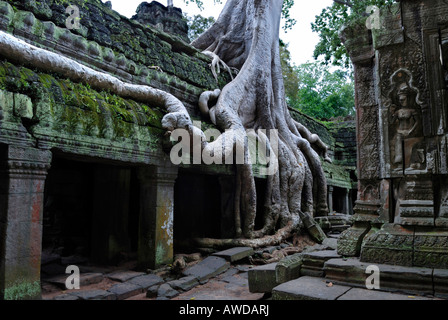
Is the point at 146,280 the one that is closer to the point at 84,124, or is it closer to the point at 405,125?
the point at 84,124

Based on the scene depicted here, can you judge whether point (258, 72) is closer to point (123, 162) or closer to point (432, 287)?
point (123, 162)

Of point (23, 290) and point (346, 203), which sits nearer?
point (23, 290)

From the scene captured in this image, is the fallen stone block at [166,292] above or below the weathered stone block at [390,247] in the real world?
below

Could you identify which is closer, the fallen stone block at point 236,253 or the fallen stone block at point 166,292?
the fallen stone block at point 166,292

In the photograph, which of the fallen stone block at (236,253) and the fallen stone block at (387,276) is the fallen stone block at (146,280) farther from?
the fallen stone block at (387,276)

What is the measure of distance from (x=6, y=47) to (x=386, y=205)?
4143 millimetres

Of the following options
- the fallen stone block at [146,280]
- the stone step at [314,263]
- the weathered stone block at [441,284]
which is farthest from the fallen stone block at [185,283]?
the weathered stone block at [441,284]

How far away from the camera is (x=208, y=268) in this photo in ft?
15.6

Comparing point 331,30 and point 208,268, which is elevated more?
point 331,30

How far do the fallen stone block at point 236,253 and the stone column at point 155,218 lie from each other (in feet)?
2.95

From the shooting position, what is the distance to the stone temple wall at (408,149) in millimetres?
3209

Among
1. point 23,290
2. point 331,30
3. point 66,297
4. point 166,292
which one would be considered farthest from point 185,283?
point 331,30

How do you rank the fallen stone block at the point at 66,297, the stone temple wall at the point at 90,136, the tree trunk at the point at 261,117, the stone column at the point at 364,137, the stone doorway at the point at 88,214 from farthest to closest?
the tree trunk at the point at 261,117 < the stone doorway at the point at 88,214 < the stone column at the point at 364,137 < the fallen stone block at the point at 66,297 < the stone temple wall at the point at 90,136

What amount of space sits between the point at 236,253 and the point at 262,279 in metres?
1.75
